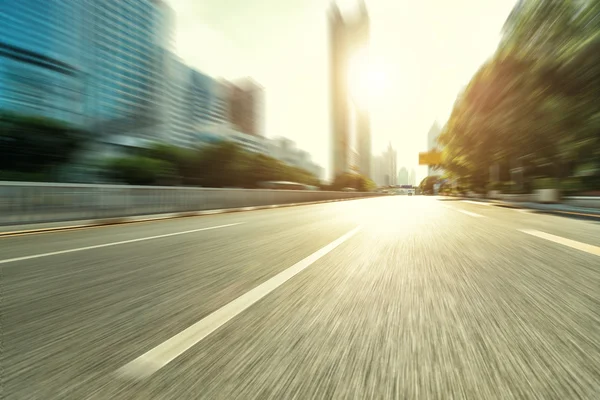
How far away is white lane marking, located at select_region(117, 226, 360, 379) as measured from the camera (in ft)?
4.10

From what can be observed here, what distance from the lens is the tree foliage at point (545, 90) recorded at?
14969mm

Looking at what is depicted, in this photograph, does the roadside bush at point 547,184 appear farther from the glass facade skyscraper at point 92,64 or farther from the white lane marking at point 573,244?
the glass facade skyscraper at point 92,64

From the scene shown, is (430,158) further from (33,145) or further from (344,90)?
(344,90)

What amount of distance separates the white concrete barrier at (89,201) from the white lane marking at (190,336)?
7916 mm

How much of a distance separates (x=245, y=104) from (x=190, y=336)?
149 meters

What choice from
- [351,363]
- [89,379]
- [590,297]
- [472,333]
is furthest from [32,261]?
[590,297]

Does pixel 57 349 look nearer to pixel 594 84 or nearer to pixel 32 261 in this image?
pixel 32 261

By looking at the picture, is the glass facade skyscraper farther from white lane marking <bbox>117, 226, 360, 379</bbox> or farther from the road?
white lane marking <bbox>117, 226, 360, 379</bbox>

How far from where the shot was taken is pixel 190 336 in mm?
1521

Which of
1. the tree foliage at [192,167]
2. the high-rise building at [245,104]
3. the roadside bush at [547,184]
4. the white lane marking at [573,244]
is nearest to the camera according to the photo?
the white lane marking at [573,244]

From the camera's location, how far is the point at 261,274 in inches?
108

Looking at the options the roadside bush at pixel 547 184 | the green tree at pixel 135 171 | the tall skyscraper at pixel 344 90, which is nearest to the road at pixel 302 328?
the roadside bush at pixel 547 184

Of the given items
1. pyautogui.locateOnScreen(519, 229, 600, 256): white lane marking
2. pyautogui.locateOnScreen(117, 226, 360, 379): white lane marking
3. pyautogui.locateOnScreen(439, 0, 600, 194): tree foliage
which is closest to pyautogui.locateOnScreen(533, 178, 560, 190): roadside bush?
pyautogui.locateOnScreen(439, 0, 600, 194): tree foliage

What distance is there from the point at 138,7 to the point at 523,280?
252 ft
